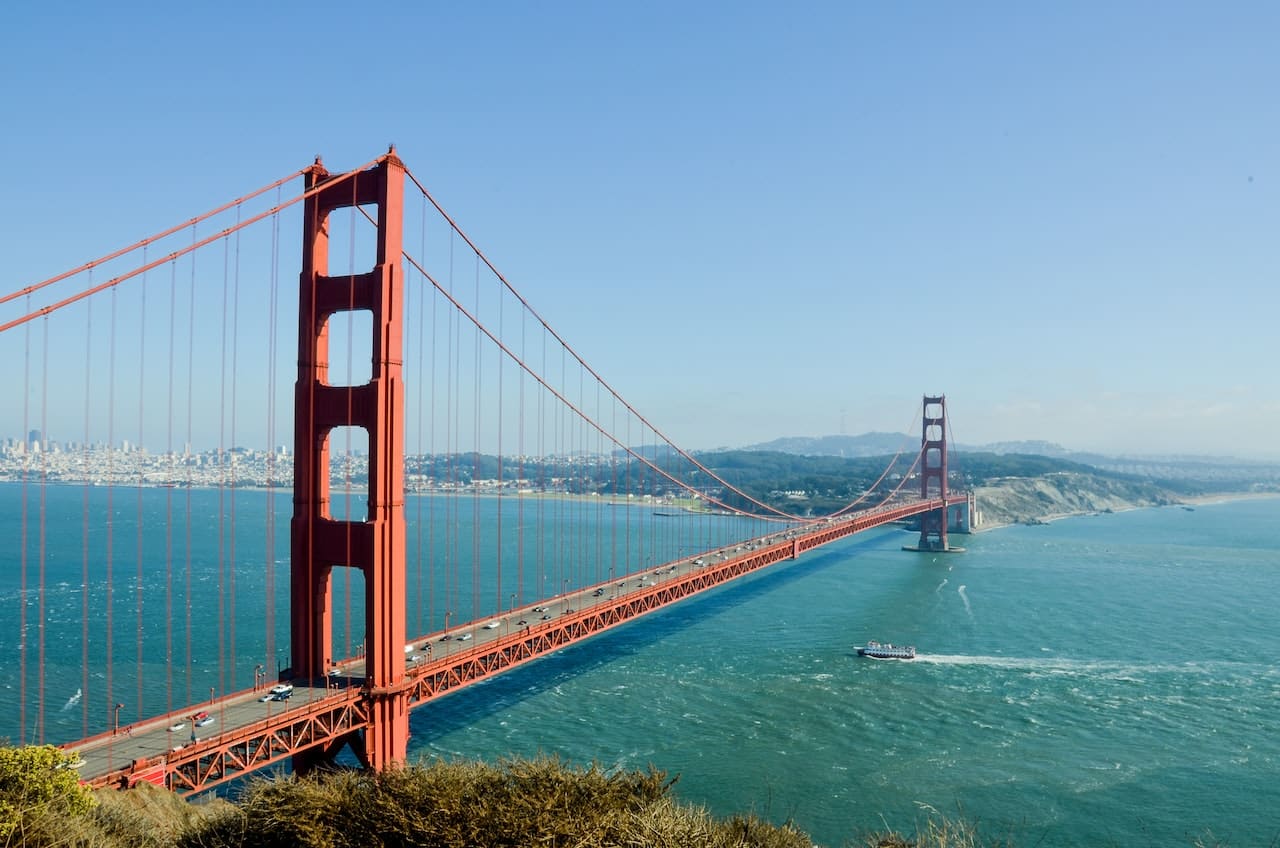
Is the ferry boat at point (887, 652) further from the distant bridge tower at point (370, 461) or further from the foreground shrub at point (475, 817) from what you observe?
the foreground shrub at point (475, 817)

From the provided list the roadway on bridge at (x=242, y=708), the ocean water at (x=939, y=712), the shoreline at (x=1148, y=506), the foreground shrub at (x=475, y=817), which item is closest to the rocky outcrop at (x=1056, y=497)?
the shoreline at (x=1148, y=506)

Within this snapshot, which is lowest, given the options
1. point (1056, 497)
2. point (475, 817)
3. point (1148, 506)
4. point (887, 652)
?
point (1148, 506)

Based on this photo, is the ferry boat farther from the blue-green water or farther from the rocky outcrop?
the rocky outcrop

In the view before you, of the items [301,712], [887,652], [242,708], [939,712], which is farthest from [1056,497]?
[301,712]

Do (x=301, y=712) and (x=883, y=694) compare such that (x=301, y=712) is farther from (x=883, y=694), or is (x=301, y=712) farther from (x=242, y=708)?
(x=883, y=694)

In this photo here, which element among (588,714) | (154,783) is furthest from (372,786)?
(588,714)

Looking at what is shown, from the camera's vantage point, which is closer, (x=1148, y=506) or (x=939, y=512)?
(x=939, y=512)

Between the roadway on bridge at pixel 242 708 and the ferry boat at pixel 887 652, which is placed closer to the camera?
the roadway on bridge at pixel 242 708
